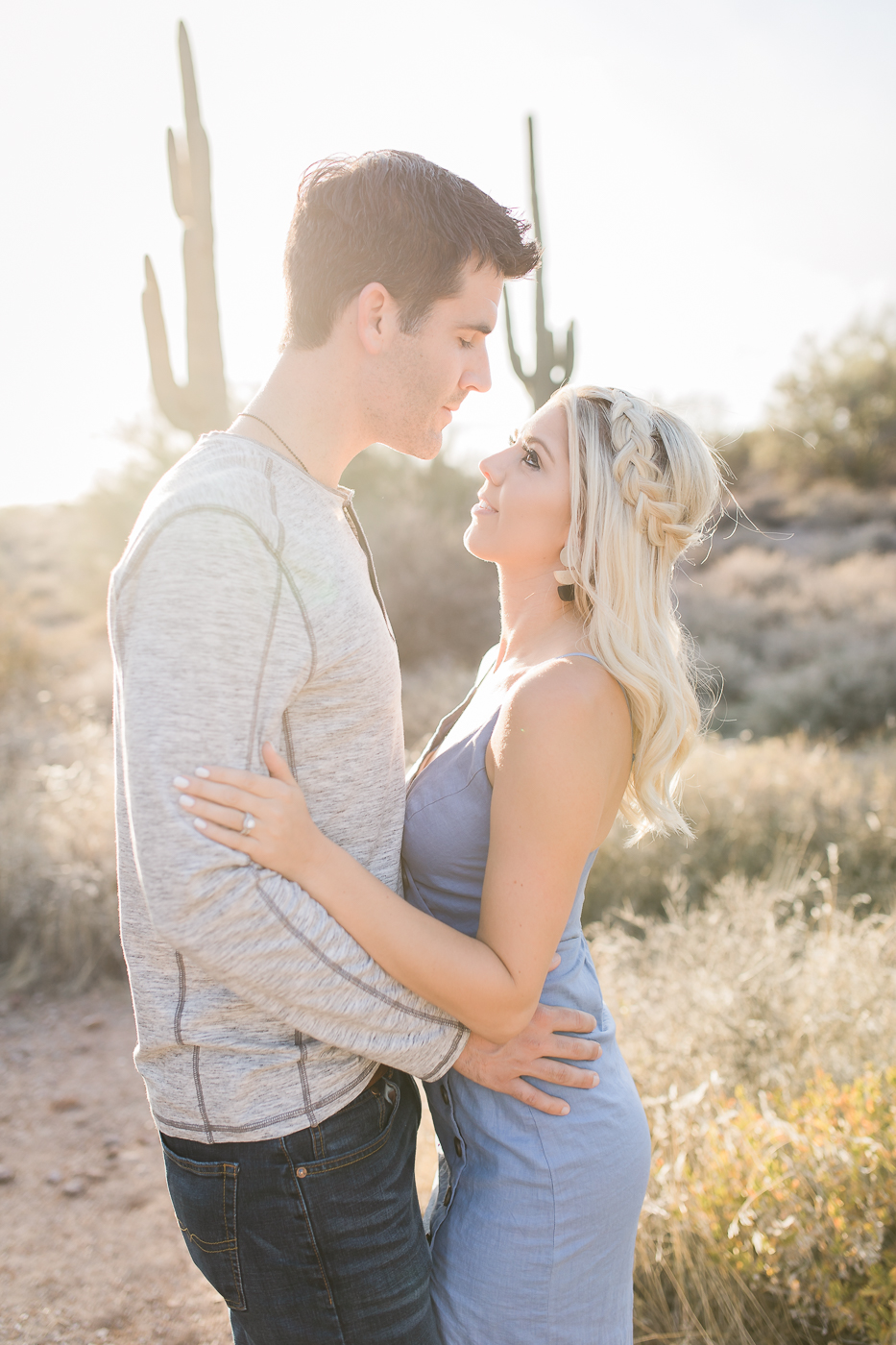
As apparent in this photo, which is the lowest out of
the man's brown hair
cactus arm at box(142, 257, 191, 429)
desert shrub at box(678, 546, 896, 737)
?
desert shrub at box(678, 546, 896, 737)

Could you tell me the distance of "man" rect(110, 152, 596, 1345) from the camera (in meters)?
1.11

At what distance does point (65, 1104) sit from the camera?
3.89m

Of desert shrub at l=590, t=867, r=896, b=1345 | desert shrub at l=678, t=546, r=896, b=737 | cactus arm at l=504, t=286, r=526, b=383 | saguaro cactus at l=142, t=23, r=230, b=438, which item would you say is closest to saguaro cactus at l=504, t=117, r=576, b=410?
cactus arm at l=504, t=286, r=526, b=383

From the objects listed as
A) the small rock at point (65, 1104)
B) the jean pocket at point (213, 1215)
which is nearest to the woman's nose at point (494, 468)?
the jean pocket at point (213, 1215)

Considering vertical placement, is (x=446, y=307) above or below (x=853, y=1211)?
above

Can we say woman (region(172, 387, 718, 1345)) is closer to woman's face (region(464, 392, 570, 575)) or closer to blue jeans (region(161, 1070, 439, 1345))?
woman's face (region(464, 392, 570, 575))

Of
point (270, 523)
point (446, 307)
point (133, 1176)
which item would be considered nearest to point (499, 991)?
point (270, 523)

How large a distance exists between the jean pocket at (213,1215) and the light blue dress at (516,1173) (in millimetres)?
384

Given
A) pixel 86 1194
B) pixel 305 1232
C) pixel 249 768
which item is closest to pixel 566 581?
pixel 249 768

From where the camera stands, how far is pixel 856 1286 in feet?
7.16

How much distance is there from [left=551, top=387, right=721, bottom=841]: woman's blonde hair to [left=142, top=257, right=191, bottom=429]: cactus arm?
19.3 ft

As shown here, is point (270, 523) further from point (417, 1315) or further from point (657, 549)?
point (417, 1315)

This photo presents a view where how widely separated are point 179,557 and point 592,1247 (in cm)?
135

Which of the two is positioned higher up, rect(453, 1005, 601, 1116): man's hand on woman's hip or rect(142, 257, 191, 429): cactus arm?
rect(142, 257, 191, 429): cactus arm
